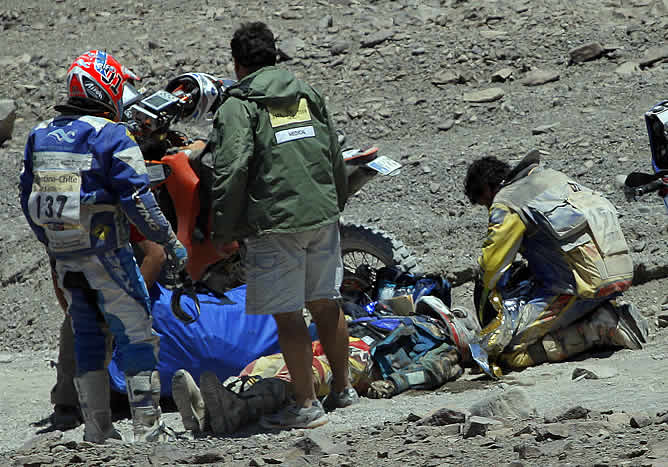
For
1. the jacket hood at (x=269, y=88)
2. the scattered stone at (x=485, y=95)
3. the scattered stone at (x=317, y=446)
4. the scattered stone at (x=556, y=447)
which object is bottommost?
the scattered stone at (x=485, y=95)

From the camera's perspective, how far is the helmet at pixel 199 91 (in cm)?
595

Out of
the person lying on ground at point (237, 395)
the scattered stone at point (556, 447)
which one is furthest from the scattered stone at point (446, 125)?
the scattered stone at point (556, 447)

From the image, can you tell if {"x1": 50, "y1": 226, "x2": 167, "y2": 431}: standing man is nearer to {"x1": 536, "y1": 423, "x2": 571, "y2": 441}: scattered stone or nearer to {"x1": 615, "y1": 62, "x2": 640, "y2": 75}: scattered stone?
{"x1": 536, "y1": 423, "x2": 571, "y2": 441}: scattered stone

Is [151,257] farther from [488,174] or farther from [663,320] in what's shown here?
[663,320]

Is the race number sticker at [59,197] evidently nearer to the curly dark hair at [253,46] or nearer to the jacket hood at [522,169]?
the curly dark hair at [253,46]

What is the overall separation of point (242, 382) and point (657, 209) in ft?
15.0

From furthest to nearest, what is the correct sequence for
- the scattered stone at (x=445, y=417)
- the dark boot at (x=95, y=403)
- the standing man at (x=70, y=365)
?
the standing man at (x=70, y=365) < the dark boot at (x=95, y=403) < the scattered stone at (x=445, y=417)

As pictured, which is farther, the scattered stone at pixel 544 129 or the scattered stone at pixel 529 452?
the scattered stone at pixel 544 129

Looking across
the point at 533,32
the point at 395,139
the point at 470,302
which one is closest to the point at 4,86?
the point at 395,139

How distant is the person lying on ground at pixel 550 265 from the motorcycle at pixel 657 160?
2.66 feet

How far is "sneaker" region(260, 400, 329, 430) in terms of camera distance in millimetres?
4941

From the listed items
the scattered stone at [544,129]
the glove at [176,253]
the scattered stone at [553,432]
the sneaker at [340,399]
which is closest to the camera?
the scattered stone at [553,432]

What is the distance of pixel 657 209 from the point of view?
8602 millimetres

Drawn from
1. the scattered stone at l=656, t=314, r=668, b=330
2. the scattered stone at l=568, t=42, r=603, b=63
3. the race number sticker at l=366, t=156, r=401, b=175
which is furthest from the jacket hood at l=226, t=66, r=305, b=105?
the scattered stone at l=568, t=42, r=603, b=63
